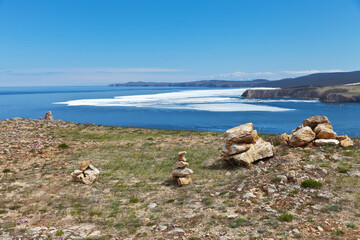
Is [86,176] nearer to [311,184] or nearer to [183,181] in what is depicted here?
[183,181]

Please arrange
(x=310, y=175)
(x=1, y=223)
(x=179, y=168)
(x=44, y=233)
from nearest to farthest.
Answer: (x=44, y=233) → (x=1, y=223) → (x=310, y=175) → (x=179, y=168)

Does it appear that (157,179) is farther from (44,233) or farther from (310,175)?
(310,175)

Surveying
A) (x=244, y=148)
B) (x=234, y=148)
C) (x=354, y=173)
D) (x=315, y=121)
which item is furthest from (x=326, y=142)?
(x=234, y=148)

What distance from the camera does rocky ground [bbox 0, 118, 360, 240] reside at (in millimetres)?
14469

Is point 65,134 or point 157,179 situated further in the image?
point 65,134

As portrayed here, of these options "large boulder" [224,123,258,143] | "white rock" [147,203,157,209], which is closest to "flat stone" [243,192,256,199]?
"white rock" [147,203,157,209]

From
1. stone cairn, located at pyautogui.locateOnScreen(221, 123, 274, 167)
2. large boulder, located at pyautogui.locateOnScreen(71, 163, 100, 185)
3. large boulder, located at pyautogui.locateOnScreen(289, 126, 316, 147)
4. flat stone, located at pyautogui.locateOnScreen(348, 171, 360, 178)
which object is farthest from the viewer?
large boulder, located at pyautogui.locateOnScreen(289, 126, 316, 147)

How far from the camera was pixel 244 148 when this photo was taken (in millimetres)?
25906

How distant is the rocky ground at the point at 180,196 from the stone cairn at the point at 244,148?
80 centimetres

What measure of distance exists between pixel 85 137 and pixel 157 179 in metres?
24.8

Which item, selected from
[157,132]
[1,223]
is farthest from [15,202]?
[157,132]

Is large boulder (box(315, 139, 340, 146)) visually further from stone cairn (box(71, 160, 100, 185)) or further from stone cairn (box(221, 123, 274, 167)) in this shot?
stone cairn (box(71, 160, 100, 185))

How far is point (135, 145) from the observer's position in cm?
3806

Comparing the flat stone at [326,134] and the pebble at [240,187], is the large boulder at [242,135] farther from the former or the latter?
the flat stone at [326,134]
